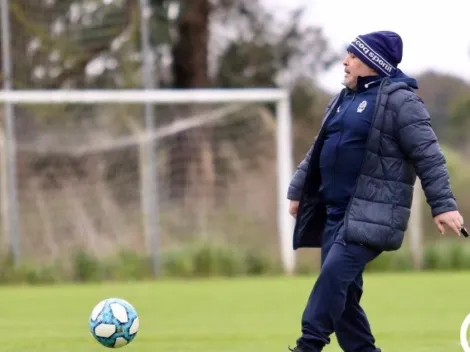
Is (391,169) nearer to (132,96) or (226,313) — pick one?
(226,313)

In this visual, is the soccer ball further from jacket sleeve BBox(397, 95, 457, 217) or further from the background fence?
the background fence

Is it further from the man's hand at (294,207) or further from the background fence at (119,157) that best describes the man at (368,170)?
the background fence at (119,157)

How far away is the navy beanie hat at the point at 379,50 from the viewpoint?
568 cm

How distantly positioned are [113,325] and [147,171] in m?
8.81

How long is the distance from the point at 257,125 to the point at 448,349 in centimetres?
923

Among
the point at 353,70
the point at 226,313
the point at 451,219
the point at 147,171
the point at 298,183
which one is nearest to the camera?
the point at 451,219

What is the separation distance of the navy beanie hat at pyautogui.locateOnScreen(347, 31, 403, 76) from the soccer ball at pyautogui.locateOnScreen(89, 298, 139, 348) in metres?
1.93

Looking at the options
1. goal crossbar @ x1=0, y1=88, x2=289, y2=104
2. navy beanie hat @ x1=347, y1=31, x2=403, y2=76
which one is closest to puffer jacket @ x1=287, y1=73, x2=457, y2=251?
navy beanie hat @ x1=347, y1=31, x2=403, y2=76

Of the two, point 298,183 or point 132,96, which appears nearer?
point 298,183

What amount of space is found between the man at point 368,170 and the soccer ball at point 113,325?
1141mm

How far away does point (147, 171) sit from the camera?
49.3 feet

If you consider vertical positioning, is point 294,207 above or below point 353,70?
below

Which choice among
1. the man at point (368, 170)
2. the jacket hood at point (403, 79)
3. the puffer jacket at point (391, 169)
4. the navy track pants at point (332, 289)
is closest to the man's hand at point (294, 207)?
the man at point (368, 170)

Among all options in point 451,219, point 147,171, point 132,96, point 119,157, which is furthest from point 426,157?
point 119,157
